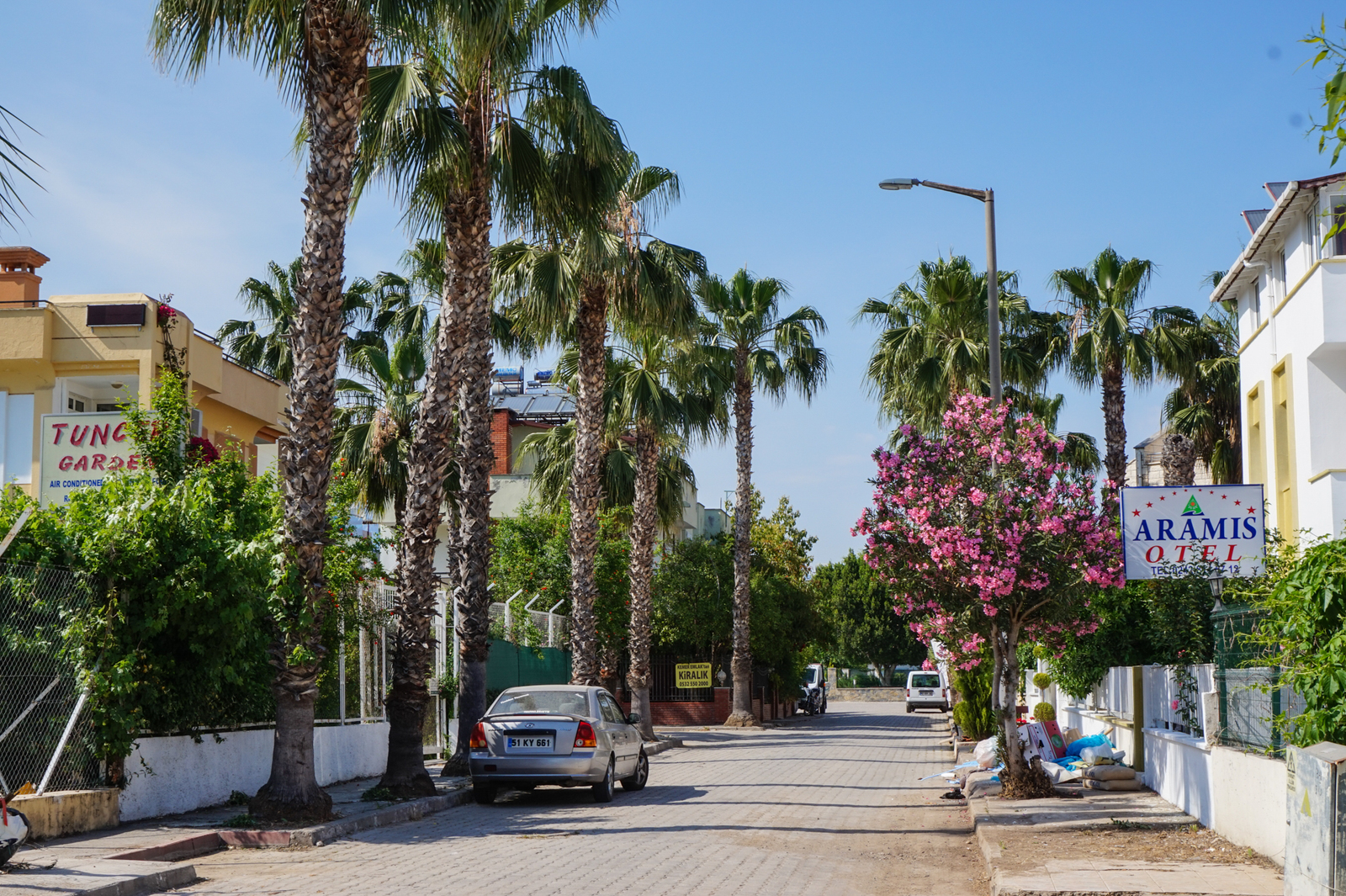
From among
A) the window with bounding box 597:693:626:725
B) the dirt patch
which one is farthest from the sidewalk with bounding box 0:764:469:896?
the dirt patch

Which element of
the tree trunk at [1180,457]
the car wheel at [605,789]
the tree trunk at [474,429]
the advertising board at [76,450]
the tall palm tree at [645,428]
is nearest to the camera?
the car wheel at [605,789]

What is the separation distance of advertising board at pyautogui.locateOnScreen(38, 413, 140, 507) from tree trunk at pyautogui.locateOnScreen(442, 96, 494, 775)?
4968 millimetres

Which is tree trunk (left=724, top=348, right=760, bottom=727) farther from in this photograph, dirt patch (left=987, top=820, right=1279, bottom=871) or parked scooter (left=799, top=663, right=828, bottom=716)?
dirt patch (left=987, top=820, right=1279, bottom=871)

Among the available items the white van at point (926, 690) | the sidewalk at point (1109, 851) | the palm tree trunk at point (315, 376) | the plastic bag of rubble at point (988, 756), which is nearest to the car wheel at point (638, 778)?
the plastic bag of rubble at point (988, 756)

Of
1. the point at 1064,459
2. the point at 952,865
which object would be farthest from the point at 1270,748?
the point at 1064,459

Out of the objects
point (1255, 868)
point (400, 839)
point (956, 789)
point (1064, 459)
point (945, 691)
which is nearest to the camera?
point (1255, 868)

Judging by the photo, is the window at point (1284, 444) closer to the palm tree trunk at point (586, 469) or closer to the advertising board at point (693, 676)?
the palm tree trunk at point (586, 469)

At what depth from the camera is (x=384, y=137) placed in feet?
54.9

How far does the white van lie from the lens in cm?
5566

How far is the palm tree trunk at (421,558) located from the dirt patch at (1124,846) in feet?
25.1

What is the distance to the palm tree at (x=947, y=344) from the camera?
30.3 metres

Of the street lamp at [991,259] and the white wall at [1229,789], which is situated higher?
the street lamp at [991,259]

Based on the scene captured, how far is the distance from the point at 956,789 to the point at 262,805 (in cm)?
955

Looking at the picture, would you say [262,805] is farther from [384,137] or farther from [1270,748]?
[1270,748]
